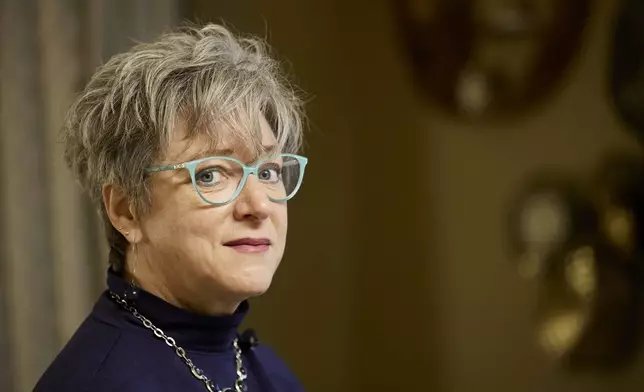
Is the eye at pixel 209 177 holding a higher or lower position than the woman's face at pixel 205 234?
higher

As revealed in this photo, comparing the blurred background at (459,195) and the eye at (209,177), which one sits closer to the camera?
the eye at (209,177)

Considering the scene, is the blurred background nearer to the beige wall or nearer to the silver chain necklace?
the beige wall

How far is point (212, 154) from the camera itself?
95cm

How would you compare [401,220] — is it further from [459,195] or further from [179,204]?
[179,204]

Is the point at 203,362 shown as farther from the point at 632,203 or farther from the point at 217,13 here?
the point at 632,203

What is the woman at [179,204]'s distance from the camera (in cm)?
95

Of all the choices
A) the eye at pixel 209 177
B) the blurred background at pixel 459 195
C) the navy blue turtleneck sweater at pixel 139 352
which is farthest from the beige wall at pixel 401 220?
the eye at pixel 209 177

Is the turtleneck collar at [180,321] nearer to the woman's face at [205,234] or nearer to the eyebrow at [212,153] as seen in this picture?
the woman's face at [205,234]

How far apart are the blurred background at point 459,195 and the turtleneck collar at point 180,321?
81cm

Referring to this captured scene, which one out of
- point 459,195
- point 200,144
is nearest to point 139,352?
point 200,144

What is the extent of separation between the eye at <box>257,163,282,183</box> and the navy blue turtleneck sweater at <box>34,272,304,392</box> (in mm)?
181

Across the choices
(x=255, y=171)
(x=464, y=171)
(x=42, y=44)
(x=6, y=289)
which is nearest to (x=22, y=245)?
(x=6, y=289)

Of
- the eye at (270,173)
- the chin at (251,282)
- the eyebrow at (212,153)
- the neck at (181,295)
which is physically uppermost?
the eyebrow at (212,153)

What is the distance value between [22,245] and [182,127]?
62 centimetres
